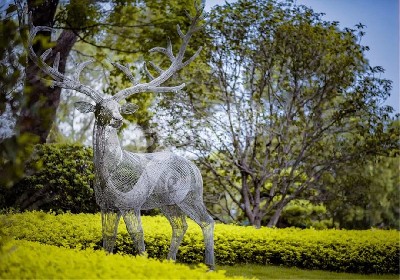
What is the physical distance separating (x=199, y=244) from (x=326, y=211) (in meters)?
6.57

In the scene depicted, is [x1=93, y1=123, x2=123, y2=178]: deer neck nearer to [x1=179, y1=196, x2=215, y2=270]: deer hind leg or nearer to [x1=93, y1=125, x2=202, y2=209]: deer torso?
[x1=93, y1=125, x2=202, y2=209]: deer torso

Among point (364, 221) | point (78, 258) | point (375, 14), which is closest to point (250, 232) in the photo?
point (78, 258)

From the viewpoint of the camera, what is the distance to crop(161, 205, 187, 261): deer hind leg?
16.9 feet

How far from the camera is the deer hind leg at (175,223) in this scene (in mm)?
5152

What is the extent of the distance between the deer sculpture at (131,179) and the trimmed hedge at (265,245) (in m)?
1.57

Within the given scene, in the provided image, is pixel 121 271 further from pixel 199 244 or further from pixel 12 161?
pixel 199 244

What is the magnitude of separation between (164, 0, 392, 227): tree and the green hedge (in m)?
1.86

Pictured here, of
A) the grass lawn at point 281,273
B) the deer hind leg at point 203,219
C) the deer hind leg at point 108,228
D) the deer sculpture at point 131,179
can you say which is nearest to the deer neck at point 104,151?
the deer sculpture at point 131,179

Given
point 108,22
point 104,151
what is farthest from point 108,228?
point 108,22

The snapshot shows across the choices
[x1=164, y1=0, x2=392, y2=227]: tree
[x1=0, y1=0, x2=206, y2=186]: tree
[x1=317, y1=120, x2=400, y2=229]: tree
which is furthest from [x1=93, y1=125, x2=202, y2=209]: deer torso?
[x1=317, y1=120, x2=400, y2=229]: tree

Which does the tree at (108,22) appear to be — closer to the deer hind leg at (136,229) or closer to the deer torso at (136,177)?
the deer torso at (136,177)

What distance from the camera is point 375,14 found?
10.5 meters

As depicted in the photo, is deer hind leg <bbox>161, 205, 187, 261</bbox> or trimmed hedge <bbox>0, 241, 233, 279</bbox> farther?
deer hind leg <bbox>161, 205, 187, 261</bbox>

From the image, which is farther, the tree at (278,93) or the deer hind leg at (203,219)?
the tree at (278,93)
